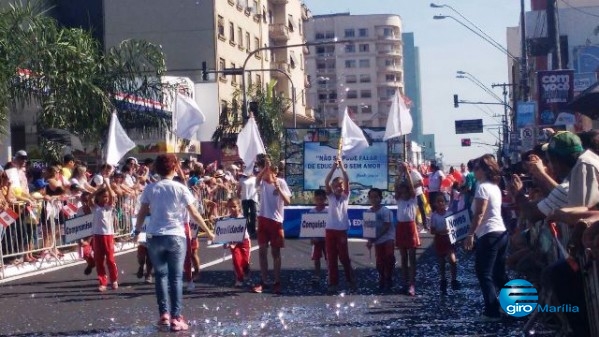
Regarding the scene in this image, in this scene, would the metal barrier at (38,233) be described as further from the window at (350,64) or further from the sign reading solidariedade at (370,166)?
the window at (350,64)

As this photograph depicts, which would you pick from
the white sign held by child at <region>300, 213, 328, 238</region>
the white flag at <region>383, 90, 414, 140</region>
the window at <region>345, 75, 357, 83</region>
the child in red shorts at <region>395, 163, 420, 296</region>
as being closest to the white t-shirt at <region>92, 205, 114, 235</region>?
the white sign held by child at <region>300, 213, 328, 238</region>

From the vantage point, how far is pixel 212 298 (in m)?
13.2

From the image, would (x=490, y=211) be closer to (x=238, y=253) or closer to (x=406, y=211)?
(x=406, y=211)

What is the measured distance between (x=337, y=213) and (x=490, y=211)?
333cm

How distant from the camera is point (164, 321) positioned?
1053 cm

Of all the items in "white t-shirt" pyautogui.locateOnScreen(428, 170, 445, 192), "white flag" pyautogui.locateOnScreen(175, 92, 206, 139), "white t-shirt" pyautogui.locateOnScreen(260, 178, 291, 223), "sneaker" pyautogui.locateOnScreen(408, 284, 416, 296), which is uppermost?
"white flag" pyautogui.locateOnScreen(175, 92, 206, 139)

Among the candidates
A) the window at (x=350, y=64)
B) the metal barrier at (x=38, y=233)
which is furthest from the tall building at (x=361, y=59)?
the metal barrier at (x=38, y=233)

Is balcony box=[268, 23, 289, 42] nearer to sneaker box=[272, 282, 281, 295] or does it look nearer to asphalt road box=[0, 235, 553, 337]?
asphalt road box=[0, 235, 553, 337]

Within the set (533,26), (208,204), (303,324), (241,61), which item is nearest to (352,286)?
(303,324)

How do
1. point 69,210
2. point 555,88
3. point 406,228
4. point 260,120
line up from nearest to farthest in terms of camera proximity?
point 406,228 < point 69,210 < point 555,88 < point 260,120

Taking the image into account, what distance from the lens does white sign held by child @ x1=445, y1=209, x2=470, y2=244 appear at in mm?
13047

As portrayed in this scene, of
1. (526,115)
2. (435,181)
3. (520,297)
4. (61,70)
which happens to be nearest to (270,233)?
(520,297)

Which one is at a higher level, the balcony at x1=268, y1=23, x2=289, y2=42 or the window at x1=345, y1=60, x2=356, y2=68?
the window at x1=345, y1=60, x2=356, y2=68

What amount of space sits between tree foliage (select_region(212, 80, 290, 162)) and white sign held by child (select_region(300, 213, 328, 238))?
29951 millimetres
